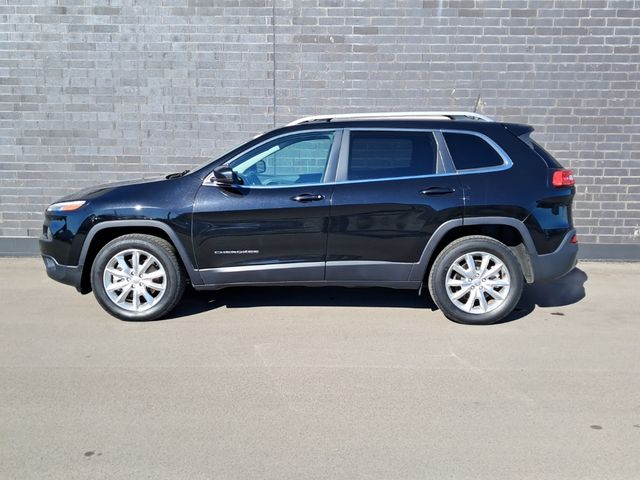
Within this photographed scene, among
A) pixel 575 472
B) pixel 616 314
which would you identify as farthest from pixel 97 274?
pixel 616 314

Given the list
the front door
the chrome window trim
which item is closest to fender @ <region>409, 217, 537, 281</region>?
the chrome window trim

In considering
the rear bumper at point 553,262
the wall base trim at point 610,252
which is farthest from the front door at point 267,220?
the wall base trim at point 610,252

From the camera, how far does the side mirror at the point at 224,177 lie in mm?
5473

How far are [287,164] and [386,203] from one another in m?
1.00

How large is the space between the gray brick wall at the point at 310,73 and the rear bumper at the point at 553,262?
2952mm

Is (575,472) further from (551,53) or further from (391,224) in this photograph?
(551,53)

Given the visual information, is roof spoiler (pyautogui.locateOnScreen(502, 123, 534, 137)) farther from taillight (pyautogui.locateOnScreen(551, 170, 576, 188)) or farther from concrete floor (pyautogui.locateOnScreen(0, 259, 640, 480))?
concrete floor (pyautogui.locateOnScreen(0, 259, 640, 480))

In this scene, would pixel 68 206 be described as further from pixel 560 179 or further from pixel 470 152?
pixel 560 179

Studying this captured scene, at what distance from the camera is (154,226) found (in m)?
5.60

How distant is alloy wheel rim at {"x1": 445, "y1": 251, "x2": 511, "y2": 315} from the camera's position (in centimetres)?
564

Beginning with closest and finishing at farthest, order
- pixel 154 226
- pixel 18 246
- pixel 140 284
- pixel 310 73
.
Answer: pixel 154 226 → pixel 140 284 → pixel 310 73 → pixel 18 246

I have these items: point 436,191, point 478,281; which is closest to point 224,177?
point 436,191

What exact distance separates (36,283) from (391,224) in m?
4.27

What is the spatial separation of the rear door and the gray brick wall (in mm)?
2717
